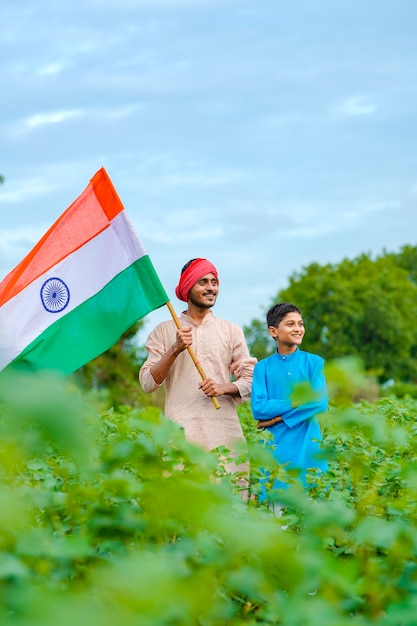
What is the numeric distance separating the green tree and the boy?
52469 millimetres

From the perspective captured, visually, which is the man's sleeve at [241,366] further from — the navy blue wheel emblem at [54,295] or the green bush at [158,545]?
the green bush at [158,545]

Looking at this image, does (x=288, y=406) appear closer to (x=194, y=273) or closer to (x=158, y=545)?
(x=194, y=273)

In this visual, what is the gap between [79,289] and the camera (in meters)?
6.81

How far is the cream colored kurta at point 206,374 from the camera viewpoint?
20.5ft

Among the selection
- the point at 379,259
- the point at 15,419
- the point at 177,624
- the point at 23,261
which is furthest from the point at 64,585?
the point at 379,259

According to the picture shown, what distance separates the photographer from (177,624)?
1.96m

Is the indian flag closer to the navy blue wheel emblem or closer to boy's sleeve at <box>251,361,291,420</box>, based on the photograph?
the navy blue wheel emblem

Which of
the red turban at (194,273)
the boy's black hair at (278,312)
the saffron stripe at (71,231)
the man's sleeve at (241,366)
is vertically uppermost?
the saffron stripe at (71,231)

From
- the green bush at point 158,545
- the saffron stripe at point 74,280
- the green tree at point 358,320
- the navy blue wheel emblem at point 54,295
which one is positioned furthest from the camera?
the green tree at point 358,320

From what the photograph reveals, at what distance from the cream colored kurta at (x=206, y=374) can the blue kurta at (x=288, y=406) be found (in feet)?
0.36

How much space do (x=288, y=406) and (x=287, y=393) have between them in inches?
3.6

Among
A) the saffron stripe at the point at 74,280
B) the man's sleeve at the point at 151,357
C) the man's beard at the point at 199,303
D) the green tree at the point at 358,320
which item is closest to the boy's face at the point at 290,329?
the man's beard at the point at 199,303

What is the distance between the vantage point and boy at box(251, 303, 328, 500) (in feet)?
19.9

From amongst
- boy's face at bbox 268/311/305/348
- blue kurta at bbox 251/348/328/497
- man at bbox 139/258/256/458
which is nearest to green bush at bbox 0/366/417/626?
blue kurta at bbox 251/348/328/497
